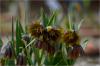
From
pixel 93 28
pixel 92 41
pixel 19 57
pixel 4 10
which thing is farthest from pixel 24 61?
pixel 4 10

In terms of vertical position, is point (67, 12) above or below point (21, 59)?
above

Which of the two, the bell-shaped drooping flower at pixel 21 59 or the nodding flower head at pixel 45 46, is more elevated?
the nodding flower head at pixel 45 46

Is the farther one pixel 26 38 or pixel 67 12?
→ pixel 67 12

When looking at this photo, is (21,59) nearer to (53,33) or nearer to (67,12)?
(53,33)

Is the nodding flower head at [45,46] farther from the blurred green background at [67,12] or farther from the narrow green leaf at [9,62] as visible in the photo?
the blurred green background at [67,12]

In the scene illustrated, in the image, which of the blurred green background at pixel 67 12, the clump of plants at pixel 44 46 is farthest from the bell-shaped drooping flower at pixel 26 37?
the blurred green background at pixel 67 12

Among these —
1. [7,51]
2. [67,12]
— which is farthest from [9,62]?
[67,12]

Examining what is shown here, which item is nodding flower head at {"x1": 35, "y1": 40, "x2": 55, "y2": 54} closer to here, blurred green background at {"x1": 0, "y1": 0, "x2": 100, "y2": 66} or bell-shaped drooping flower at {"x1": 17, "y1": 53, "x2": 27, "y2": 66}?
bell-shaped drooping flower at {"x1": 17, "y1": 53, "x2": 27, "y2": 66}
